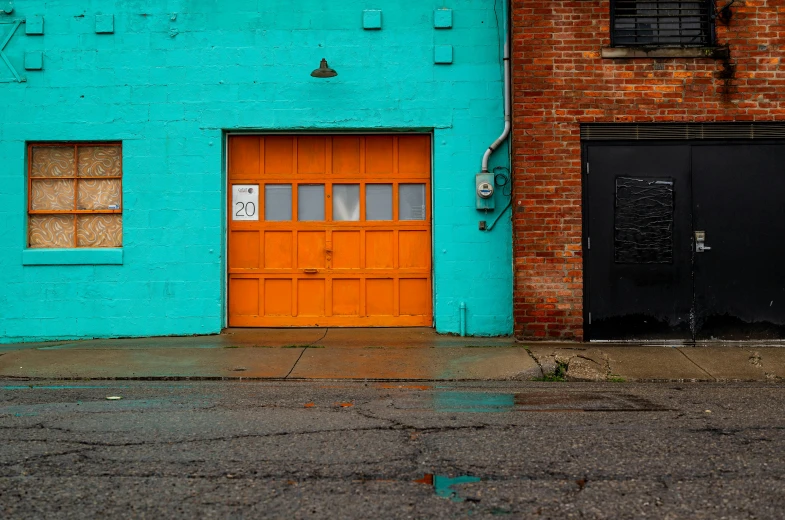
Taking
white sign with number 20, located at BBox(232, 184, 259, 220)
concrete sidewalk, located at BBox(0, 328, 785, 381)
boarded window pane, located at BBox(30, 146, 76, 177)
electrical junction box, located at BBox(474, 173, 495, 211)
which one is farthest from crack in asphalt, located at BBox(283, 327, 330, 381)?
boarded window pane, located at BBox(30, 146, 76, 177)

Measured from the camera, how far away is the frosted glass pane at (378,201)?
1161 centimetres

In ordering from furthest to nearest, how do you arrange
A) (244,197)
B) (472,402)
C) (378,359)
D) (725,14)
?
(244,197) → (725,14) → (378,359) → (472,402)

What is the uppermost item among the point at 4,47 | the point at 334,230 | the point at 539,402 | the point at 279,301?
the point at 4,47

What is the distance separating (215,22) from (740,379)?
777 centimetres

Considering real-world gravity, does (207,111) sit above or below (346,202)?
above

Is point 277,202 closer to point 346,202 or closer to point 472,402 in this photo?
point 346,202

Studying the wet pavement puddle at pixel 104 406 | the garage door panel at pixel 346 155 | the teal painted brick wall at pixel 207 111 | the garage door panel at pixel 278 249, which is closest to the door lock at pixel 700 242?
the teal painted brick wall at pixel 207 111

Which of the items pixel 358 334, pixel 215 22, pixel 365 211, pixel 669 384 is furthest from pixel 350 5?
pixel 669 384

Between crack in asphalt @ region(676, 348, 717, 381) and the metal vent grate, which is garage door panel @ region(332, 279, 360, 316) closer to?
the metal vent grate

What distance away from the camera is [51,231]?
1158 cm

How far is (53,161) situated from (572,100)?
6.91 meters

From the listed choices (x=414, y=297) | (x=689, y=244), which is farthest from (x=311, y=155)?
(x=689, y=244)

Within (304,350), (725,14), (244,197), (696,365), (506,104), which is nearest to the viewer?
(696,365)

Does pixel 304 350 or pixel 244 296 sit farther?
pixel 244 296
